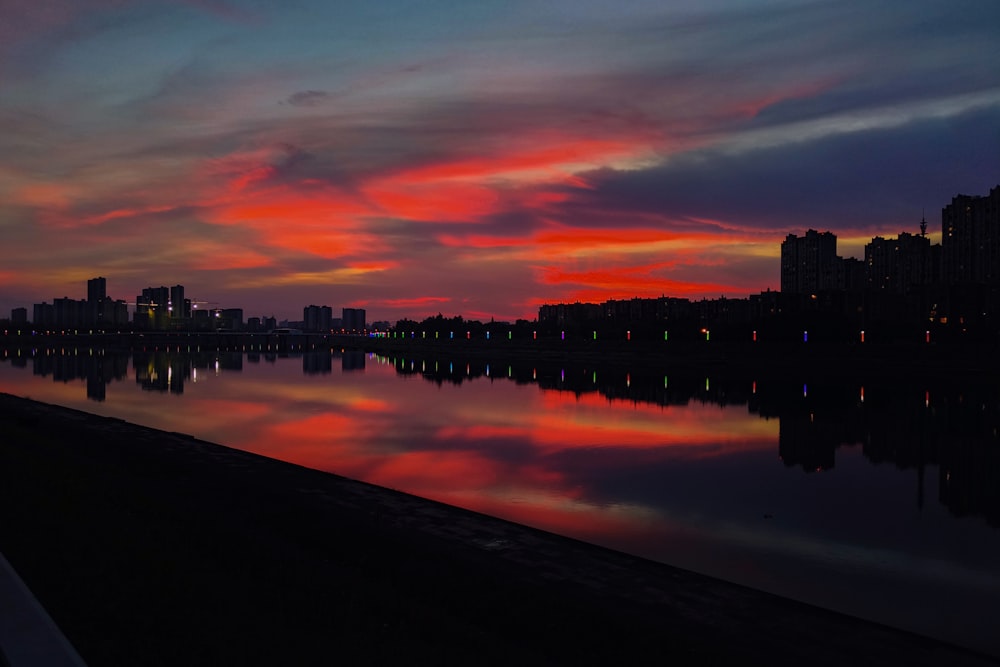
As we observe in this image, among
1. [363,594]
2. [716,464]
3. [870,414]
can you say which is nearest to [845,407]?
[870,414]

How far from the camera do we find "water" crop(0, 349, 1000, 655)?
54.5ft

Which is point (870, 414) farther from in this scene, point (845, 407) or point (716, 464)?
point (716, 464)

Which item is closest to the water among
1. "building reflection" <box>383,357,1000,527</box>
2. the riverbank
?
"building reflection" <box>383,357,1000,527</box>

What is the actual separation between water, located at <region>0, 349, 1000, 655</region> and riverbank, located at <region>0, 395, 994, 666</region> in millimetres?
4019

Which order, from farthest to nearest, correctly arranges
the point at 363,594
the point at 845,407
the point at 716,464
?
1. the point at 845,407
2. the point at 716,464
3. the point at 363,594

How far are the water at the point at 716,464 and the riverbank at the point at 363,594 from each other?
4019 mm

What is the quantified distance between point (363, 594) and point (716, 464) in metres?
23.6

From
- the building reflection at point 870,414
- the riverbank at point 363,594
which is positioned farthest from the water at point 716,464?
the riverbank at point 363,594

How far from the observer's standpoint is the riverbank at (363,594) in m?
8.57

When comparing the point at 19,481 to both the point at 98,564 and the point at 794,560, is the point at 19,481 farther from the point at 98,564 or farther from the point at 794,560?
the point at 794,560

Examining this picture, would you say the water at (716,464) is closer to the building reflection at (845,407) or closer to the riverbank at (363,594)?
the building reflection at (845,407)

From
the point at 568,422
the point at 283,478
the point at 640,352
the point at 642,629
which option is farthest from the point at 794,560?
the point at 640,352

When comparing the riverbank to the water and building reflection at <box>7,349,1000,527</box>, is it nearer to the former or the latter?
the water

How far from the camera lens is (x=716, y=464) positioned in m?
31.4
